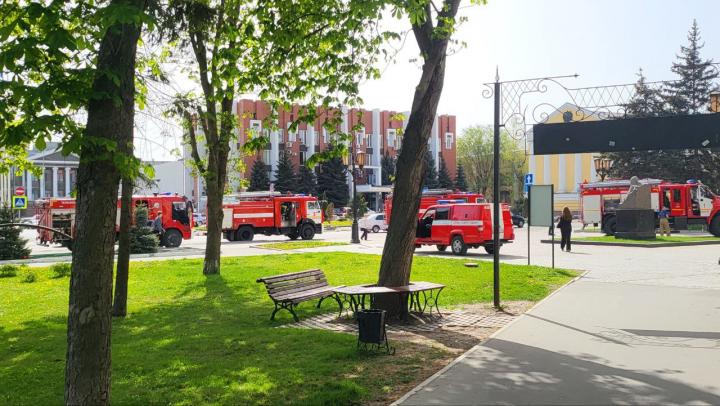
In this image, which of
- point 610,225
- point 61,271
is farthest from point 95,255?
point 610,225

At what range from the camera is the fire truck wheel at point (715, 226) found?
109ft

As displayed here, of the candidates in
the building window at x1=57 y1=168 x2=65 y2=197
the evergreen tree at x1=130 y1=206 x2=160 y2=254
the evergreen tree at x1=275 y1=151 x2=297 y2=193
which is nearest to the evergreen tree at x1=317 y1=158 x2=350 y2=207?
the evergreen tree at x1=275 y1=151 x2=297 y2=193

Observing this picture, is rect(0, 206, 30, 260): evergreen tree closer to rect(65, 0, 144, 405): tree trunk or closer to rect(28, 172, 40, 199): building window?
rect(65, 0, 144, 405): tree trunk

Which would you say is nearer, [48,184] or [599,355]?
[599,355]

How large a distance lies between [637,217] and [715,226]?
22.0ft

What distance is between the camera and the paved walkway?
5.91m

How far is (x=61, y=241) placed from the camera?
107ft

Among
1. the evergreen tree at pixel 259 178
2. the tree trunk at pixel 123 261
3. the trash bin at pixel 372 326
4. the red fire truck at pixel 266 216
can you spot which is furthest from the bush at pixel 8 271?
the evergreen tree at pixel 259 178

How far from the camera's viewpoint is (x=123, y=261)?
11.1m

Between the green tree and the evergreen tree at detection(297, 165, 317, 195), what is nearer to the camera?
Result: the green tree

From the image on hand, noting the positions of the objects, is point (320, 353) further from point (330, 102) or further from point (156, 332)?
point (330, 102)

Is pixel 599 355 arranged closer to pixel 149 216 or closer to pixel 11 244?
pixel 11 244

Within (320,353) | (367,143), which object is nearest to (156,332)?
(320,353)

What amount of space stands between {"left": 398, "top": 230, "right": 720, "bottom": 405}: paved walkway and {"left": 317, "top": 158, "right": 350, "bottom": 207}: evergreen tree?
62.5 m
